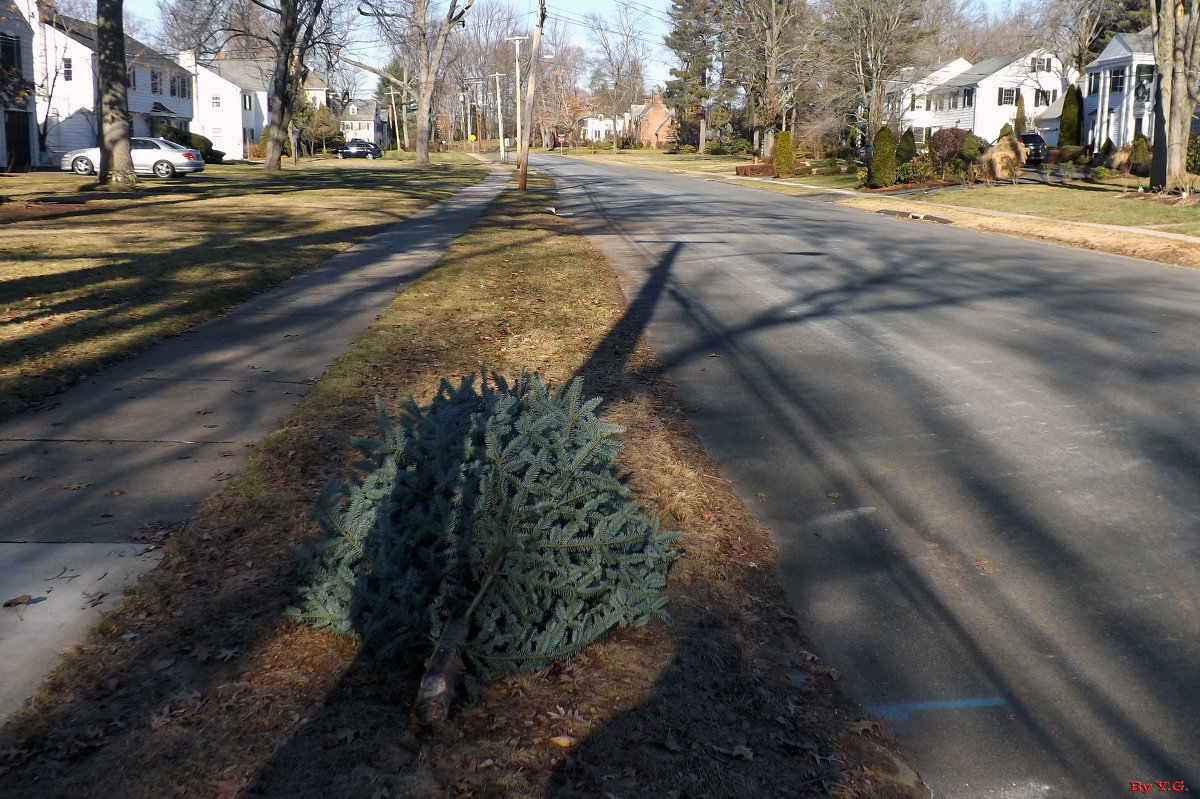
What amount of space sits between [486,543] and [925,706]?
5.51ft

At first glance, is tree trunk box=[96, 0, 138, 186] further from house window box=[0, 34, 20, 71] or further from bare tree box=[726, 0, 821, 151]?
bare tree box=[726, 0, 821, 151]

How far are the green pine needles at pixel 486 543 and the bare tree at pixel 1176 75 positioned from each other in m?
28.2

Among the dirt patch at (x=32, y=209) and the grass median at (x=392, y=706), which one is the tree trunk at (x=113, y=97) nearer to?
the dirt patch at (x=32, y=209)

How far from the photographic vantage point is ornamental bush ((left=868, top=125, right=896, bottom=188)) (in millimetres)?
36719

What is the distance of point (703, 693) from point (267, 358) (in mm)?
6192

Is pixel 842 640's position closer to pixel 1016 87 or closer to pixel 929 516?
pixel 929 516

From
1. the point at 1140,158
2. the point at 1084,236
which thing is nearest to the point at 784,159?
the point at 1140,158

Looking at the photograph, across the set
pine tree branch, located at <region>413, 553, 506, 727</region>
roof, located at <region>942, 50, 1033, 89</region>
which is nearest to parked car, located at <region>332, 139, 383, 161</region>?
roof, located at <region>942, 50, 1033, 89</region>

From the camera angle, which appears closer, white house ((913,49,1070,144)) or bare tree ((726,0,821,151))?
bare tree ((726,0,821,151))

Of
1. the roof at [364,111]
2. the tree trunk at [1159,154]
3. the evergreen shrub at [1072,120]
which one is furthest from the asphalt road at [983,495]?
the roof at [364,111]

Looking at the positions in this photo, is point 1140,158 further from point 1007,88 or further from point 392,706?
point 392,706

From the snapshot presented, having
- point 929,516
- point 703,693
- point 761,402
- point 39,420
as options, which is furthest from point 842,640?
A: point 39,420

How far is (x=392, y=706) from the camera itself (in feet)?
11.0

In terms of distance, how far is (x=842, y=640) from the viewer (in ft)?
13.1
